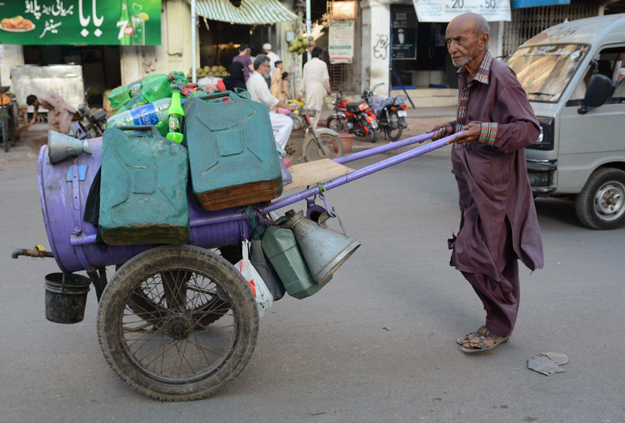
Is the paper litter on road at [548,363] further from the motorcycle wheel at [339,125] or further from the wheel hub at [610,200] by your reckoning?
the motorcycle wheel at [339,125]

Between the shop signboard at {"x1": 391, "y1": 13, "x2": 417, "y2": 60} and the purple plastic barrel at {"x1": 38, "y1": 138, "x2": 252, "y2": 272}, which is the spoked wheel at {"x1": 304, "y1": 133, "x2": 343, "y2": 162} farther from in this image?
the shop signboard at {"x1": 391, "y1": 13, "x2": 417, "y2": 60}

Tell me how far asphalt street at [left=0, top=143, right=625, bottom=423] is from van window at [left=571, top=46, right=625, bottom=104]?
4.74 ft

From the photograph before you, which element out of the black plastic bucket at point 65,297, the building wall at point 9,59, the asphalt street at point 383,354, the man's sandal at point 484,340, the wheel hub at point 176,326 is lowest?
the asphalt street at point 383,354

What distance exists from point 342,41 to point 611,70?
35.9 ft

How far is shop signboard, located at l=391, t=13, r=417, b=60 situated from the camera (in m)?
17.3

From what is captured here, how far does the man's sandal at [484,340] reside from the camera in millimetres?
3371

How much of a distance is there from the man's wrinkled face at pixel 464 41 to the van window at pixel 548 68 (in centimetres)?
293

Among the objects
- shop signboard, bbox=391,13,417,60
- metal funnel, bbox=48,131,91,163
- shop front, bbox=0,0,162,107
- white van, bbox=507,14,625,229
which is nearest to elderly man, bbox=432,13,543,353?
metal funnel, bbox=48,131,91,163

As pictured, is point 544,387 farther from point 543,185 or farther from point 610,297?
point 543,185

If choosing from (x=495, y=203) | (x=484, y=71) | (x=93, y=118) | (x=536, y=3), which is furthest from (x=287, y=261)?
(x=536, y=3)

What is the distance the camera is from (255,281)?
2.91 meters

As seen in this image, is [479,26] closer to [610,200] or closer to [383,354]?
[383,354]

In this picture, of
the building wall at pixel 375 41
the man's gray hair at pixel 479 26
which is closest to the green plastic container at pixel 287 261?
the man's gray hair at pixel 479 26

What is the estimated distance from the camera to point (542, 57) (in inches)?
248
